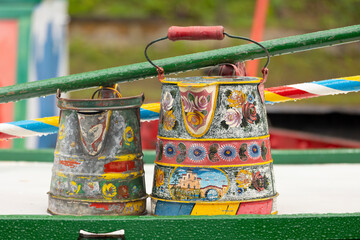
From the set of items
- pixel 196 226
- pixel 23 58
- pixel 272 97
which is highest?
pixel 23 58

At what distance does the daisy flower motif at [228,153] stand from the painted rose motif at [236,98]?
110 millimetres

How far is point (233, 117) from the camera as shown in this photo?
6.05 ft

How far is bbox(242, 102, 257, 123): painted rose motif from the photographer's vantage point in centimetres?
186

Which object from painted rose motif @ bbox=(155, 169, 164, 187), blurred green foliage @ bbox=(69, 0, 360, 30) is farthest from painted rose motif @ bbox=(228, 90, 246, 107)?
blurred green foliage @ bbox=(69, 0, 360, 30)

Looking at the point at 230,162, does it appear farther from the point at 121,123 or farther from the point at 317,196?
the point at 317,196

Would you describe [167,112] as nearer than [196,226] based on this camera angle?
No

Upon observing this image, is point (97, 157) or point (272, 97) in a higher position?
point (272, 97)

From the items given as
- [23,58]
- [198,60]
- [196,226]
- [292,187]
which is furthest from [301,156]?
[23,58]

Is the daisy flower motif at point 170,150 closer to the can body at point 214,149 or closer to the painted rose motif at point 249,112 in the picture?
the can body at point 214,149

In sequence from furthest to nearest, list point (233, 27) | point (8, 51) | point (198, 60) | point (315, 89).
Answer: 1. point (233, 27)
2. point (8, 51)
3. point (315, 89)
4. point (198, 60)

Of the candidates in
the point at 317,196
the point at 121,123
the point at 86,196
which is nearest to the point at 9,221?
the point at 86,196

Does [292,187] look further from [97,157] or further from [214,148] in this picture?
[97,157]

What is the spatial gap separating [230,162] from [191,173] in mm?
104

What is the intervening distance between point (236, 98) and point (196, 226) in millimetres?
342
